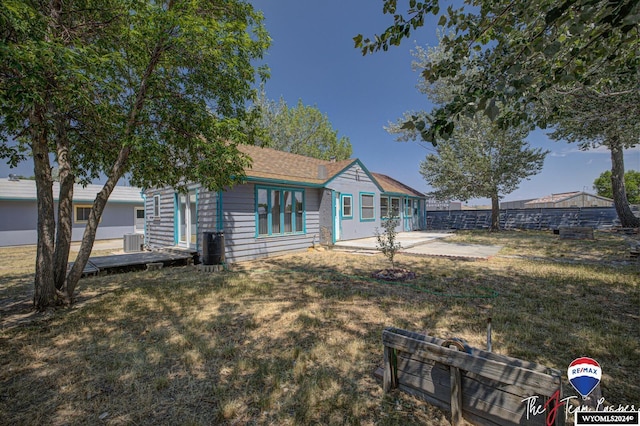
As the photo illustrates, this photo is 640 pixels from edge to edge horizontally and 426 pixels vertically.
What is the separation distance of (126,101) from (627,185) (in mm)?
59065

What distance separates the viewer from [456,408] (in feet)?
6.97

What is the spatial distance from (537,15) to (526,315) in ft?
13.2

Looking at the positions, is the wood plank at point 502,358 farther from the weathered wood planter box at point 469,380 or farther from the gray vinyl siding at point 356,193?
the gray vinyl siding at point 356,193

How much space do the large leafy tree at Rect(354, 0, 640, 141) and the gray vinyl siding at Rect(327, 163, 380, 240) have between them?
9535mm

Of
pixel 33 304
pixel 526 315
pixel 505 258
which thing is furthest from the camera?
pixel 505 258

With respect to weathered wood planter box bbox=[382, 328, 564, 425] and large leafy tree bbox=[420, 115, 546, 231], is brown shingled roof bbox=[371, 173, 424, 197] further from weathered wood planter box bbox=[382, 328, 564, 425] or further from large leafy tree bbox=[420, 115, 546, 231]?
weathered wood planter box bbox=[382, 328, 564, 425]

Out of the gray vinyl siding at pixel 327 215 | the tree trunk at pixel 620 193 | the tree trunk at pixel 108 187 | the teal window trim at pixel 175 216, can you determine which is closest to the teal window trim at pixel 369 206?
the gray vinyl siding at pixel 327 215

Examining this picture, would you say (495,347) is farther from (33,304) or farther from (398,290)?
(33,304)

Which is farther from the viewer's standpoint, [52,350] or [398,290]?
[398,290]

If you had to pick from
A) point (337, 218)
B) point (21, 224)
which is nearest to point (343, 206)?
point (337, 218)

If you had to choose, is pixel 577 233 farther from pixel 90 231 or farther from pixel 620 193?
pixel 90 231

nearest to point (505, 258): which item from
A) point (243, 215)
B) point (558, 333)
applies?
point (558, 333)

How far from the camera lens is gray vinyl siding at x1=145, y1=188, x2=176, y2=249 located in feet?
35.8

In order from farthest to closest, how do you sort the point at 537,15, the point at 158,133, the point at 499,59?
1. the point at 158,133
2. the point at 537,15
3. the point at 499,59
